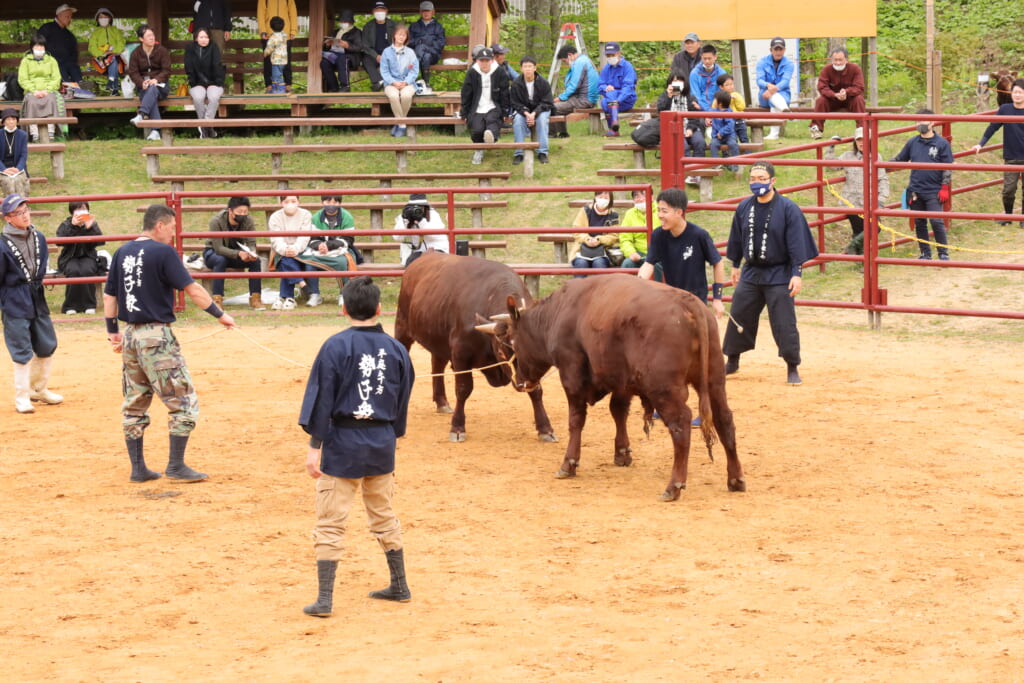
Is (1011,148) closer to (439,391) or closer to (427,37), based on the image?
(427,37)

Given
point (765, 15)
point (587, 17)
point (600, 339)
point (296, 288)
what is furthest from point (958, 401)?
point (587, 17)

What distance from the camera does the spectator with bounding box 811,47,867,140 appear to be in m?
18.9

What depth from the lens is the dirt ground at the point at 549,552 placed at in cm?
576

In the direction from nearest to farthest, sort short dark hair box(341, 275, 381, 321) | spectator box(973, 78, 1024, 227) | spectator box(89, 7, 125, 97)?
short dark hair box(341, 275, 381, 321)
spectator box(973, 78, 1024, 227)
spectator box(89, 7, 125, 97)

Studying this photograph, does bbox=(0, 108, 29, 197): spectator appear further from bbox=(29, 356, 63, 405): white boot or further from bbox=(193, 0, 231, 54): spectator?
bbox=(29, 356, 63, 405): white boot

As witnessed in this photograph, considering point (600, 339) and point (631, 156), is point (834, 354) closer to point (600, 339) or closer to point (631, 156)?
point (600, 339)

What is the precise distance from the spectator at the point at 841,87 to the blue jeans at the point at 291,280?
802cm

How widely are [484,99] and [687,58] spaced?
3.16 meters

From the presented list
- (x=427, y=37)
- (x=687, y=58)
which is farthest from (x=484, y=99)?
(x=687, y=58)

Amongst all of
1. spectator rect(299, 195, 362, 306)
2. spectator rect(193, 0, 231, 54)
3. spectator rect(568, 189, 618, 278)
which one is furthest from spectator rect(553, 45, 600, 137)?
spectator rect(299, 195, 362, 306)

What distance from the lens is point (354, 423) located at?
6.34 metres

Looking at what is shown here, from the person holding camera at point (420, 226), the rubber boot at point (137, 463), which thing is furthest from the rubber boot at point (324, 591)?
the person holding camera at point (420, 226)

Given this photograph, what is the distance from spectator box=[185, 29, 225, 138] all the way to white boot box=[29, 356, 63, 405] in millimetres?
11322

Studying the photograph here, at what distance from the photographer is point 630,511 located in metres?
7.97
